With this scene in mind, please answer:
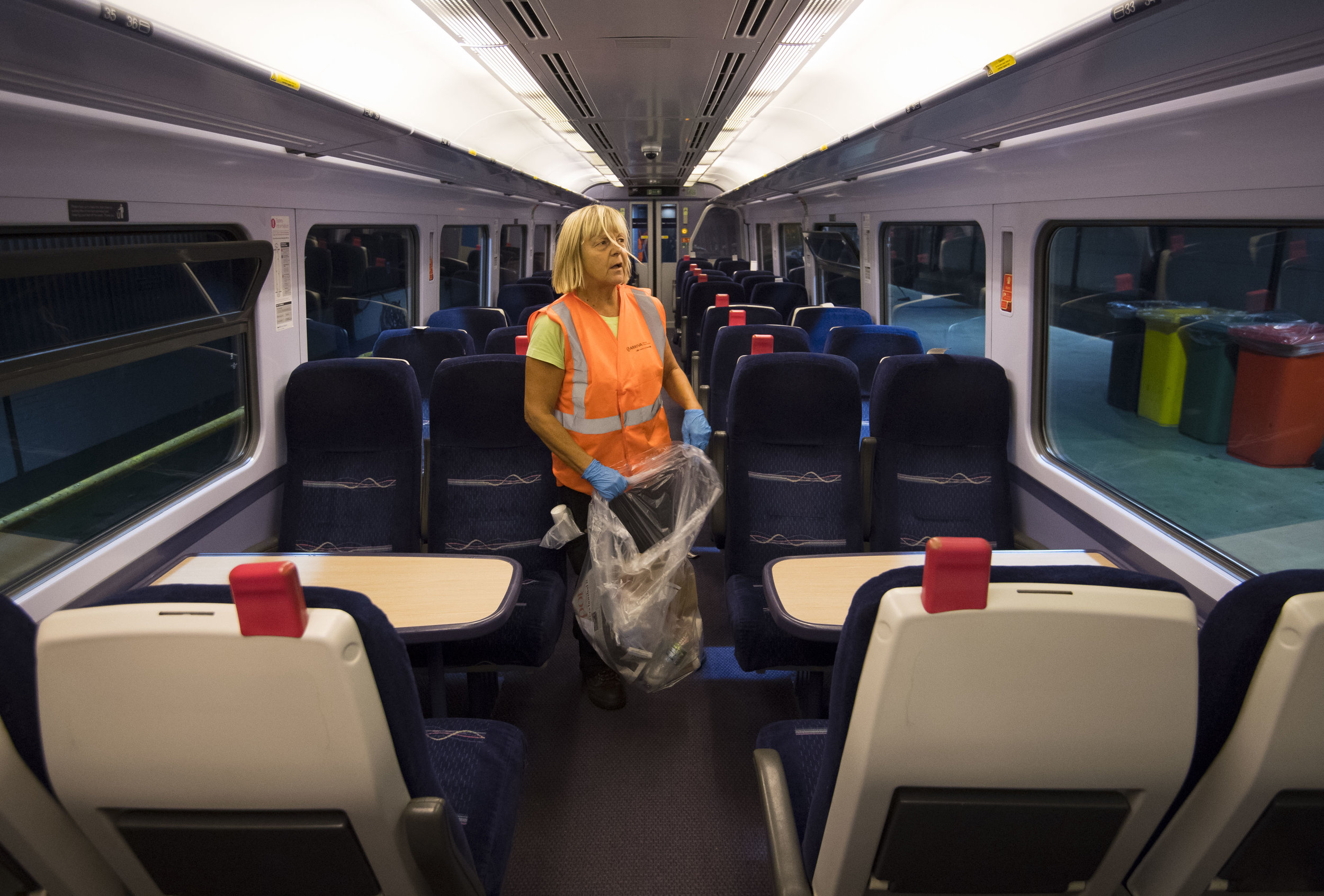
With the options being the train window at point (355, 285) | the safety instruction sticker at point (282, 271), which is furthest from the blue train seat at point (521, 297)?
the safety instruction sticker at point (282, 271)

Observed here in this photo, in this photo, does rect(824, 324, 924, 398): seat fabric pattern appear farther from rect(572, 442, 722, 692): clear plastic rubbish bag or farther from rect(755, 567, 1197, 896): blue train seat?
rect(755, 567, 1197, 896): blue train seat

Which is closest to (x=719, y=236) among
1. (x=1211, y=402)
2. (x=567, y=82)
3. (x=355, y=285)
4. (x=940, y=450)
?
(x=1211, y=402)

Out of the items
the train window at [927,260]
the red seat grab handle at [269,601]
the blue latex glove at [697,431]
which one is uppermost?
the train window at [927,260]

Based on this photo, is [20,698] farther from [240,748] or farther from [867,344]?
[867,344]

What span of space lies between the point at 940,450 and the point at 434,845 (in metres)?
2.57

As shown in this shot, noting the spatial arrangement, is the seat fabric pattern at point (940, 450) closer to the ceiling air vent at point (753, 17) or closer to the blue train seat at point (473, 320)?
the ceiling air vent at point (753, 17)

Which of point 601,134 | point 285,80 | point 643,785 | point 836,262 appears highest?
point 601,134

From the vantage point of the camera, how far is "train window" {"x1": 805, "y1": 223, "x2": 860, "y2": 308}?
873cm

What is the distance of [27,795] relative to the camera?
48.4 inches

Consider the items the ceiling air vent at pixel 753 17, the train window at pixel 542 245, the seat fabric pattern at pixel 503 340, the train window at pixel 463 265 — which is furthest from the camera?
the train window at pixel 542 245

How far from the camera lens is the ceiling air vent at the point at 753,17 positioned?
2.89 meters

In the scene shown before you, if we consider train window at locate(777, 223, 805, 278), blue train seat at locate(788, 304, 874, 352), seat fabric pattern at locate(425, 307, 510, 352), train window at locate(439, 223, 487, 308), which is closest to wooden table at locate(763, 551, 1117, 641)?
blue train seat at locate(788, 304, 874, 352)

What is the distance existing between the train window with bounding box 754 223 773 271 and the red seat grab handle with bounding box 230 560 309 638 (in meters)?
14.3

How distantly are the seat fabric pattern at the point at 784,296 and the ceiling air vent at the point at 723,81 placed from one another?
2.80m
